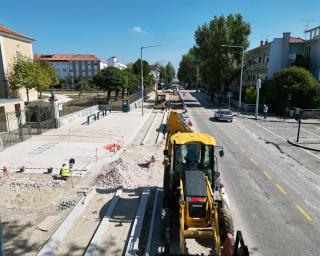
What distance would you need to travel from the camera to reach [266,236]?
9031mm

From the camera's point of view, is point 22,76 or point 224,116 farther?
point 22,76

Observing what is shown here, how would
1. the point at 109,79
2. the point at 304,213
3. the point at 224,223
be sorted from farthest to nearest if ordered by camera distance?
the point at 109,79 → the point at 304,213 → the point at 224,223

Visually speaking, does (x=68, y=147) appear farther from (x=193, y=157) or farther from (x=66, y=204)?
(x=193, y=157)

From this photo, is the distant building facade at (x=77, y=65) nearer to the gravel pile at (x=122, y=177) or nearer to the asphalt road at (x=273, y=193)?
the asphalt road at (x=273, y=193)

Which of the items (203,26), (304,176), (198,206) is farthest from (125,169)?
(203,26)

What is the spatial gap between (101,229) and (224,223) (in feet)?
12.3

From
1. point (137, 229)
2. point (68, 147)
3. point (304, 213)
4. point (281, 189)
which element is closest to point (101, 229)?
point (137, 229)

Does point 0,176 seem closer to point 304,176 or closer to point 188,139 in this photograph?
point 188,139

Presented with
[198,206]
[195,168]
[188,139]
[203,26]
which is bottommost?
[198,206]

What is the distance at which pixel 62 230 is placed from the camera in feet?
29.7

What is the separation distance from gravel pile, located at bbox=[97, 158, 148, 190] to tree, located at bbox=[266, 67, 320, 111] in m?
28.4

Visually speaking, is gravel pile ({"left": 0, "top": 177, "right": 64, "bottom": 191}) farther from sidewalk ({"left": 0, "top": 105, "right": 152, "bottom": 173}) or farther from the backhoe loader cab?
the backhoe loader cab

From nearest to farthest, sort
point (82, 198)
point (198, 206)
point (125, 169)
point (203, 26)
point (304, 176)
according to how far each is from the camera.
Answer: point (198, 206)
point (82, 198)
point (125, 169)
point (304, 176)
point (203, 26)

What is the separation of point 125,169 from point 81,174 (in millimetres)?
2353
